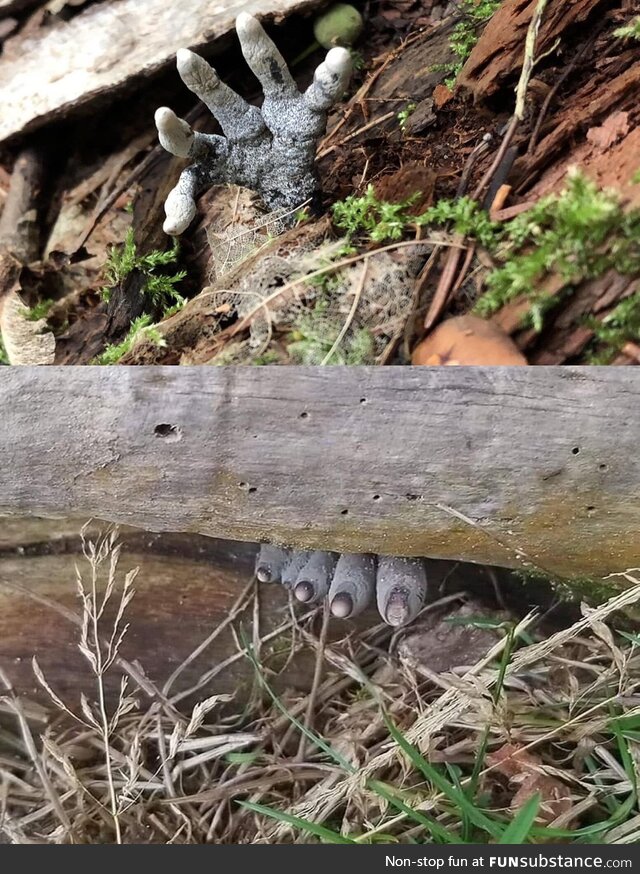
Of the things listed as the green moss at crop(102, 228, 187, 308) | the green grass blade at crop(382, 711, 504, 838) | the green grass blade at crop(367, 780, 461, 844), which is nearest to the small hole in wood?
the green moss at crop(102, 228, 187, 308)

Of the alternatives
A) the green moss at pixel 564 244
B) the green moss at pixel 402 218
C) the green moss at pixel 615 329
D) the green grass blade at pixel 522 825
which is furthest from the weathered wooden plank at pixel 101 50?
the green grass blade at pixel 522 825

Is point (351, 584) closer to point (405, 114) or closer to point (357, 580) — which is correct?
point (357, 580)

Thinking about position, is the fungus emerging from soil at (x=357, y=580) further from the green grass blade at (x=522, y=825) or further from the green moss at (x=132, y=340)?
the green moss at (x=132, y=340)

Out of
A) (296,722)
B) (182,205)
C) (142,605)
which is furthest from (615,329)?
(142,605)

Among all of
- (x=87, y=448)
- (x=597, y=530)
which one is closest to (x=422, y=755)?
(x=597, y=530)

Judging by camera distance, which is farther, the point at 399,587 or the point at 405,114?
the point at 399,587

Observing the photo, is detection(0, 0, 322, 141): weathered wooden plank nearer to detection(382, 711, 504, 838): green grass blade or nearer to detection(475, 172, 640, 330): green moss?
detection(475, 172, 640, 330): green moss
